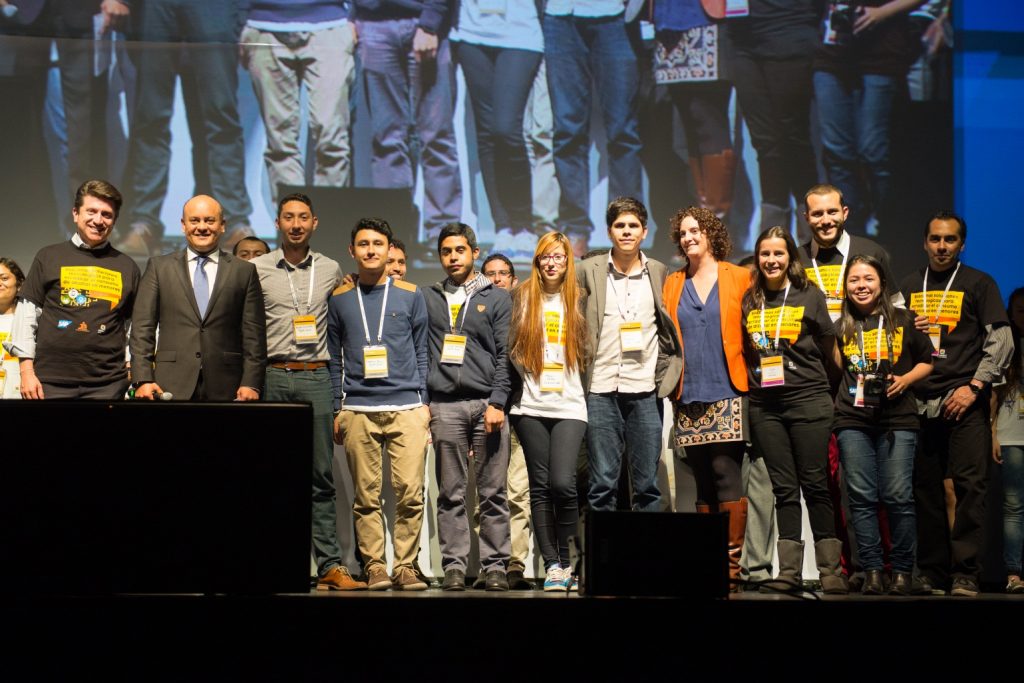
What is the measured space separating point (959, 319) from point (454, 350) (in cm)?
230

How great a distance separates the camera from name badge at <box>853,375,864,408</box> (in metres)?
4.00

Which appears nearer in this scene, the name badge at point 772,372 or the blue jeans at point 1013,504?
the name badge at point 772,372

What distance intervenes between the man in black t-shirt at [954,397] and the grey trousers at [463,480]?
1.86 meters

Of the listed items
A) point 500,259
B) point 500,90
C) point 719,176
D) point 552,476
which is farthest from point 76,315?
point 719,176

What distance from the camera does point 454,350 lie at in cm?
432

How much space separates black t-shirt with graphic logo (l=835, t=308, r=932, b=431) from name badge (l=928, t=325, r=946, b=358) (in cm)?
45

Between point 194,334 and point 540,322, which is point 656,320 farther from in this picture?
point 194,334

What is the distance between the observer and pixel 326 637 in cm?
254

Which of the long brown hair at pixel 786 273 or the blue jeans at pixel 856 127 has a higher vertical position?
the blue jeans at pixel 856 127

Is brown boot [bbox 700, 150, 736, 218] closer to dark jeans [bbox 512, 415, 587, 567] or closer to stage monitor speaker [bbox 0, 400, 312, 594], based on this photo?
dark jeans [bbox 512, 415, 587, 567]

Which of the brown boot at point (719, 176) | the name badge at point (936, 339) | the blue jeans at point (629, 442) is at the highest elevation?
the brown boot at point (719, 176)

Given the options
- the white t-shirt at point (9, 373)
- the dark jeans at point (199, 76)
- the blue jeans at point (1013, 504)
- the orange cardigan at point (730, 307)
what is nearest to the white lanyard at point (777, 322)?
Answer: the orange cardigan at point (730, 307)

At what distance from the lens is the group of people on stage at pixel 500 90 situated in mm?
5781

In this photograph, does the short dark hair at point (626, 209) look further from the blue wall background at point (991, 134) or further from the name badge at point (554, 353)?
the blue wall background at point (991, 134)
